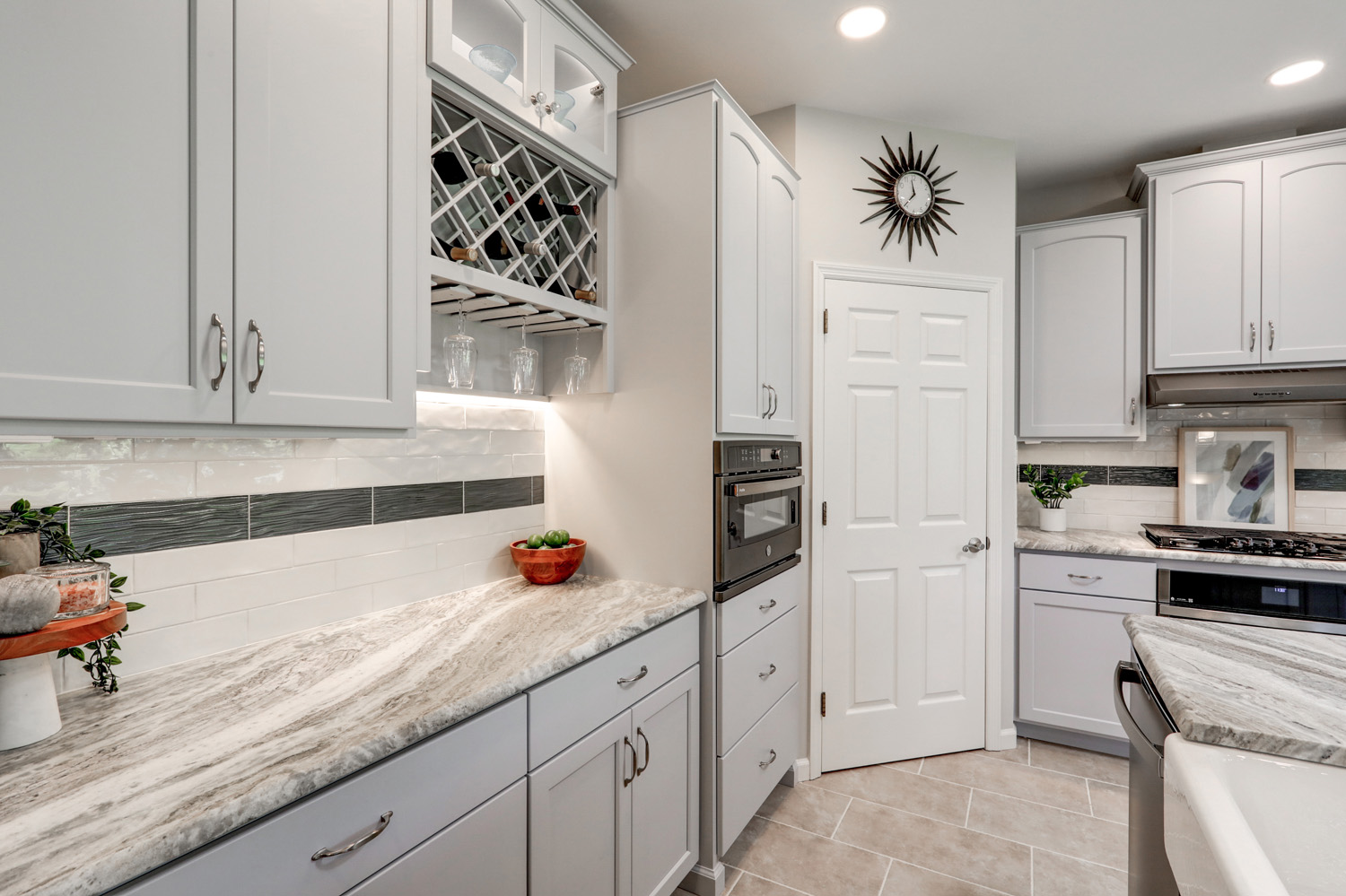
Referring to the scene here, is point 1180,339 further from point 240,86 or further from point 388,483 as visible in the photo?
point 240,86

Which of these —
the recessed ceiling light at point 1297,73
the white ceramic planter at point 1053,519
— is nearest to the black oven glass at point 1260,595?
the white ceramic planter at point 1053,519

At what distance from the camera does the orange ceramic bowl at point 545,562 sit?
6.48ft

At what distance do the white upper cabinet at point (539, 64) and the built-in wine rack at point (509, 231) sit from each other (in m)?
0.09

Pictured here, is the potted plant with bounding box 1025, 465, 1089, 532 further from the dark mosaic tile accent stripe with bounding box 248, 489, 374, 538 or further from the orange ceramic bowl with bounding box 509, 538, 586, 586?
the dark mosaic tile accent stripe with bounding box 248, 489, 374, 538

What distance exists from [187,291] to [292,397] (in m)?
0.23

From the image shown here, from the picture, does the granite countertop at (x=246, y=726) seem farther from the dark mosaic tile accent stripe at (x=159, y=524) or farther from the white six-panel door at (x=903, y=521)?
the white six-panel door at (x=903, y=521)

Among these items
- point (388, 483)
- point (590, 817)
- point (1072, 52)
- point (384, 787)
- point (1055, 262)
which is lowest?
point (590, 817)

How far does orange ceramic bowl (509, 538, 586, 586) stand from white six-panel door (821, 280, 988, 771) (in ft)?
3.71

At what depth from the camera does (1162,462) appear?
3.19 meters

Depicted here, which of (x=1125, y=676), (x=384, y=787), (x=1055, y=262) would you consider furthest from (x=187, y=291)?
(x=1055, y=262)

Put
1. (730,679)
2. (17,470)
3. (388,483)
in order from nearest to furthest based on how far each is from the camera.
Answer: (17,470)
(388,483)
(730,679)

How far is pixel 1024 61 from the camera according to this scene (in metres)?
2.31

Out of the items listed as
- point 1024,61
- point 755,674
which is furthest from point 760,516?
point 1024,61

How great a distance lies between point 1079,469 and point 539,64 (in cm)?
317
